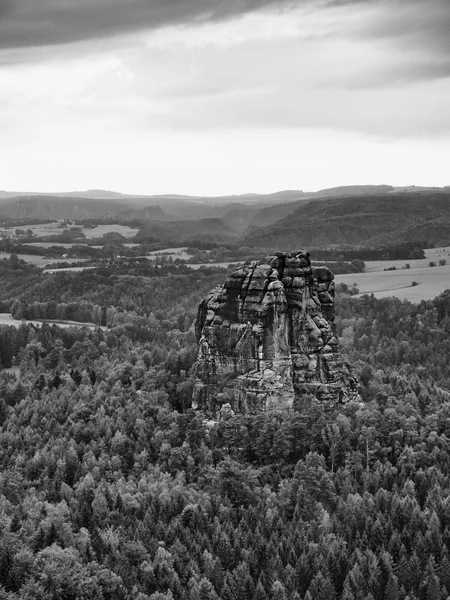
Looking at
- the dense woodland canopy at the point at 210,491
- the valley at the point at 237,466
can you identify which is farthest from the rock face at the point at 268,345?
the dense woodland canopy at the point at 210,491

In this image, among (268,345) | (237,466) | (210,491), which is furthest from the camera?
(268,345)

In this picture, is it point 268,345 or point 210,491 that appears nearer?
point 210,491

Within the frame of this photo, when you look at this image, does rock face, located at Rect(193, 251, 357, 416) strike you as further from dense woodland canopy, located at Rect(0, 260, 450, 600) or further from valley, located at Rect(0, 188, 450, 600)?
dense woodland canopy, located at Rect(0, 260, 450, 600)

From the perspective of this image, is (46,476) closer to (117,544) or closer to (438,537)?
(117,544)

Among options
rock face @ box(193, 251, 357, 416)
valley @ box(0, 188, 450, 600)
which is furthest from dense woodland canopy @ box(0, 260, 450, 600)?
rock face @ box(193, 251, 357, 416)

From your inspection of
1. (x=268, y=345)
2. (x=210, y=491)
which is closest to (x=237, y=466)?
(x=210, y=491)

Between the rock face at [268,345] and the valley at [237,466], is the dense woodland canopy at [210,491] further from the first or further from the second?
the rock face at [268,345]

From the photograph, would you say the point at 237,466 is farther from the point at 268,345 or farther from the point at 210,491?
the point at 268,345
